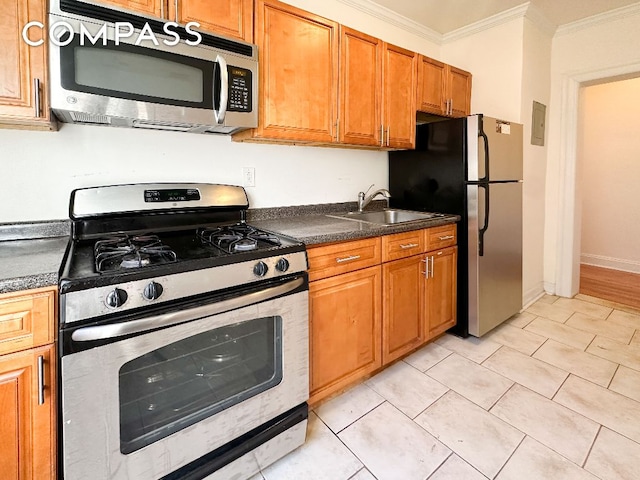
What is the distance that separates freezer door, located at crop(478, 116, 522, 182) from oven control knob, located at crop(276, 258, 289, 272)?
156 cm

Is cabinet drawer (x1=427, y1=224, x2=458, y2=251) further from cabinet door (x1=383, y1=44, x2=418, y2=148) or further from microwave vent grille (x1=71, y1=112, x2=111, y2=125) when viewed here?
microwave vent grille (x1=71, y1=112, x2=111, y2=125)

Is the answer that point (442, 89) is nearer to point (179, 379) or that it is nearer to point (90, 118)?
point (90, 118)

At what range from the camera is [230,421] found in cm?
127

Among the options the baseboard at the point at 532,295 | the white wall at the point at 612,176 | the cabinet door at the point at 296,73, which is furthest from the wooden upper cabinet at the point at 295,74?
the white wall at the point at 612,176

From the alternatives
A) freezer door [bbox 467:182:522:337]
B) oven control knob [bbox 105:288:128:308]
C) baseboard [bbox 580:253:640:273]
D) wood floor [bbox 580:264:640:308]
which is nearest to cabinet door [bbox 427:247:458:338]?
freezer door [bbox 467:182:522:337]

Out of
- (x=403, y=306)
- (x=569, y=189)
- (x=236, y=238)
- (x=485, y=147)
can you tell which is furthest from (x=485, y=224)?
(x=236, y=238)

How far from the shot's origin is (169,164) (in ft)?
5.91

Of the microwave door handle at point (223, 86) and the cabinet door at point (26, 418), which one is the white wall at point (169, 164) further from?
the cabinet door at point (26, 418)

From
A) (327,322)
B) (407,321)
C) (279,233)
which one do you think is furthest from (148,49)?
(407,321)

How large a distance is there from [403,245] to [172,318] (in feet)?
4.46

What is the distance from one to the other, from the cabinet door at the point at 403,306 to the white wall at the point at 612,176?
342 cm

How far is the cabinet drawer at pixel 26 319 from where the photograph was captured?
36.2 inches

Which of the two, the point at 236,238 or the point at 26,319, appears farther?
the point at 236,238

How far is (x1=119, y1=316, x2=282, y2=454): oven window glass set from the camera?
1.09m
